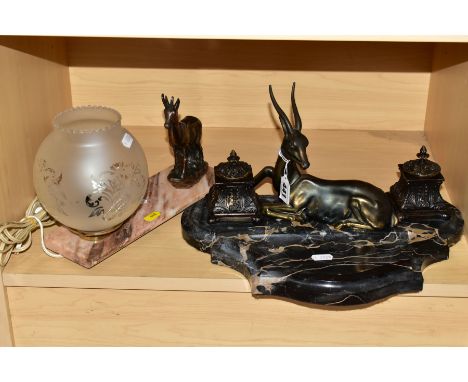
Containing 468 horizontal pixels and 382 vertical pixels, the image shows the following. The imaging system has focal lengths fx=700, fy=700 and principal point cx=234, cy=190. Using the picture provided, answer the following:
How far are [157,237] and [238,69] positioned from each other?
441 mm

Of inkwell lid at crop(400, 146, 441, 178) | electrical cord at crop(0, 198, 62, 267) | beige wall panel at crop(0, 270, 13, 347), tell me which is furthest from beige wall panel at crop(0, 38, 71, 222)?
inkwell lid at crop(400, 146, 441, 178)

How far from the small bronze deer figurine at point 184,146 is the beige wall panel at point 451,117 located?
42 cm

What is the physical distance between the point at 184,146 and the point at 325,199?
25 centimetres

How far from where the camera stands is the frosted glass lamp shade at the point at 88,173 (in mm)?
985

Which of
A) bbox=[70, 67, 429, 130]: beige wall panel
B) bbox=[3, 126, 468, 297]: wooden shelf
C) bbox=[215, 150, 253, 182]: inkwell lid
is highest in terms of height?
bbox=[70, 67, 429, 130]: beige wall panel

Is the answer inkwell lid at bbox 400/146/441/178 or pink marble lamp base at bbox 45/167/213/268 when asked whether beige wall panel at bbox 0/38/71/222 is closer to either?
pink marble lamp base at bbox 45/167/213/268

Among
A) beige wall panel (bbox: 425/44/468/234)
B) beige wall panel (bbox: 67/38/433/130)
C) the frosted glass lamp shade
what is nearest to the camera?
the frosted glass lamp shade

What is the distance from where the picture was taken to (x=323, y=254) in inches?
40.8

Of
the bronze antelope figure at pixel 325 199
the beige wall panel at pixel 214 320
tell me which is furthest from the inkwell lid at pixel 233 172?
the beige wall panel at pixel 214 320

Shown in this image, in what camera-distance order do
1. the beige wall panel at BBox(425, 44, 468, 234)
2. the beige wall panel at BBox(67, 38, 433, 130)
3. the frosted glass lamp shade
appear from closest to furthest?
Answer: the frosted glass lamp shade
the beige wall panel at BBox(425, 44, 468, 234)
the beige wall panel at BBox(67, 38, 433, 130)

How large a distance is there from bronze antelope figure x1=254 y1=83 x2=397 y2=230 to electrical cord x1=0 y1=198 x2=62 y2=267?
36cm

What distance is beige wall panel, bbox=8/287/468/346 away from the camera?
1043 millimetres
